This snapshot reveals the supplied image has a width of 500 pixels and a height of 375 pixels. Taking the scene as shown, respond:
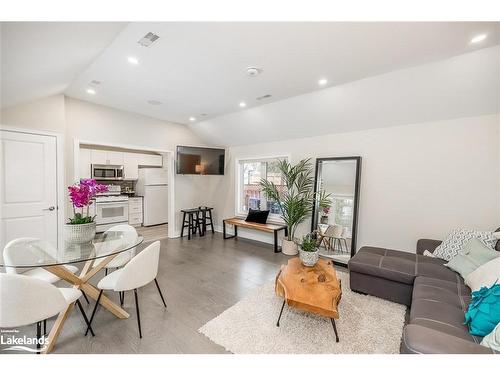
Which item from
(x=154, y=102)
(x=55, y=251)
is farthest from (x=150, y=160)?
(x=55, y=251)

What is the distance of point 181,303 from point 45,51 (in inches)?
110

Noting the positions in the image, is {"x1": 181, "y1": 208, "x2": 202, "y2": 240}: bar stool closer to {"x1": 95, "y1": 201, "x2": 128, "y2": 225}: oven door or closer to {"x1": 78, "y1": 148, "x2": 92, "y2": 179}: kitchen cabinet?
{"x1": 95, "y1": 201, "x2": 128, "y2": 225}: oven door

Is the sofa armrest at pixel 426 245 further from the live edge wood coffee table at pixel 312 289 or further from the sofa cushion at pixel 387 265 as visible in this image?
A: the live edge wood coffee table at pixel 312 289

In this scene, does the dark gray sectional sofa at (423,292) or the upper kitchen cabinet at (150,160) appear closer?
the dark gray sectional sofa at (423,292)

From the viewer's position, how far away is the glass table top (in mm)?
1747

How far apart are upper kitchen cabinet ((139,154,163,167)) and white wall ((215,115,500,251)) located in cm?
495

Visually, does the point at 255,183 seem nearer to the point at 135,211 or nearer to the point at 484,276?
the point at 135,211

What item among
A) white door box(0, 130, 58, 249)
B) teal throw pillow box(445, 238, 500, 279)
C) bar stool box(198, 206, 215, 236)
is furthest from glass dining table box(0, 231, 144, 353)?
teal throw pillow box(445, 238, 500, 279)

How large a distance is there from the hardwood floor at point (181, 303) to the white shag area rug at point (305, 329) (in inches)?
6.9

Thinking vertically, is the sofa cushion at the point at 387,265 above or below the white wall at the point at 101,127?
below

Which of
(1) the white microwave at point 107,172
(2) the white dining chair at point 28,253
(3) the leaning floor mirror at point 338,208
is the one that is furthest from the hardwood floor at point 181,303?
(1) the white microwave at point 107,172

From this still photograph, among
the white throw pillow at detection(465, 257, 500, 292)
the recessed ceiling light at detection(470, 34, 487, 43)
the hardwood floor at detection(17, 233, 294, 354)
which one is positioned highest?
the recessed ceiling light at detection(470, 34, 487, 43)

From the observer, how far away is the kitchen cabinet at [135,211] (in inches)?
239
